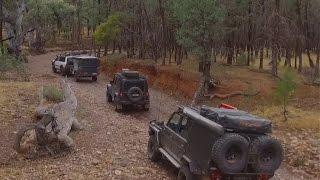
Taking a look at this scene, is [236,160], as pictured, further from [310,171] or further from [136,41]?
[136,41]

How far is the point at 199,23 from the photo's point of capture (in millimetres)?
29609

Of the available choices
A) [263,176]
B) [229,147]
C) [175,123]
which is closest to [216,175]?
[229,147]

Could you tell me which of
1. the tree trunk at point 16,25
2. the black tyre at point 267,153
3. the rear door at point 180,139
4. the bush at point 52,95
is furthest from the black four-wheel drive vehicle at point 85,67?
the black tyre at point 267,153

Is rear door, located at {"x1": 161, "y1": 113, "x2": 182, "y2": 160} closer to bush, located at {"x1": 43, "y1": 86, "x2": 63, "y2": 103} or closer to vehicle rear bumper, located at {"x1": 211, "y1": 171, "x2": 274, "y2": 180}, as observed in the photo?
vehicle rear bumper, located at {"x1": 211, "y1": 171, "x2": 274, "y2": 180}

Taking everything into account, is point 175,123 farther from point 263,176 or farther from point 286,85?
point 286,85

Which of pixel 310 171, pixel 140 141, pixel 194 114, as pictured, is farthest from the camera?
pixel 140 141

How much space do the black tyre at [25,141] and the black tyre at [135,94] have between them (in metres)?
→ 8.76

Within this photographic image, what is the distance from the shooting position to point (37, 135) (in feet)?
50.2

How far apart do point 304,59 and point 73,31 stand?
33.4 meters

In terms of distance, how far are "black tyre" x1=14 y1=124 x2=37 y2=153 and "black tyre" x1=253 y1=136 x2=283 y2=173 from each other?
718 centimetres

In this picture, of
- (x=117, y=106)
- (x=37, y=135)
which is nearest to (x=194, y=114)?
(x=37, y=135)

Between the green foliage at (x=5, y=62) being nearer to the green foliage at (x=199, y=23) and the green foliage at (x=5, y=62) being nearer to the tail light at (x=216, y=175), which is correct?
the green foliage at (x=199, y=23)

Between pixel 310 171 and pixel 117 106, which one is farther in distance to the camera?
pixel 117 106

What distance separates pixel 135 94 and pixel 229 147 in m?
13.9
